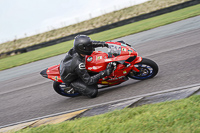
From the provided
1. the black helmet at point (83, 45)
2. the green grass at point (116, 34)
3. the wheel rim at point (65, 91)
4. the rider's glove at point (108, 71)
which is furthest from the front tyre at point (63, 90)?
the green grass at point (116, 34)

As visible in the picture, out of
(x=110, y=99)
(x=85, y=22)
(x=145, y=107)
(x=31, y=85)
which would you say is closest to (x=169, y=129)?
Answer: (x=145, y=107)

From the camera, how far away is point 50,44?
26.0 metres

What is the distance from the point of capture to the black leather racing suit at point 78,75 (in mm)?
5473

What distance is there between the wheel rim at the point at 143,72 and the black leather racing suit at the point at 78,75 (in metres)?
0.93

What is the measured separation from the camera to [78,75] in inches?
222

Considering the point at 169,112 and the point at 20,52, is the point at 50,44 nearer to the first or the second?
the point at 20,52

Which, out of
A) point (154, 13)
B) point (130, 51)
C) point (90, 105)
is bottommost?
point (90, 105)

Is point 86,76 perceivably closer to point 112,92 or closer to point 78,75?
point 78,75

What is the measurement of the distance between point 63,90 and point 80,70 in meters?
1.17

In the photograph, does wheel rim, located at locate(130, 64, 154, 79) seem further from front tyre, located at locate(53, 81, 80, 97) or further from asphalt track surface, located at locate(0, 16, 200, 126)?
front tyre, located at locate(53, 81, 80, 97)

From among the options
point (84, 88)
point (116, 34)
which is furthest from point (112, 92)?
point (116, 34)

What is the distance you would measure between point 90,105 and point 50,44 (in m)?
21.6

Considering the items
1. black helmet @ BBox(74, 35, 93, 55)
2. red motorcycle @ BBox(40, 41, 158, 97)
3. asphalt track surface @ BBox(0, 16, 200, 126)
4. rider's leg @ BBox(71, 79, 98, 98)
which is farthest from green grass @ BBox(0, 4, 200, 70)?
black helmet @ BBox(74, 35, 93, 55)

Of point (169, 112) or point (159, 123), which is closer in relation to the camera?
point (159, 123)
